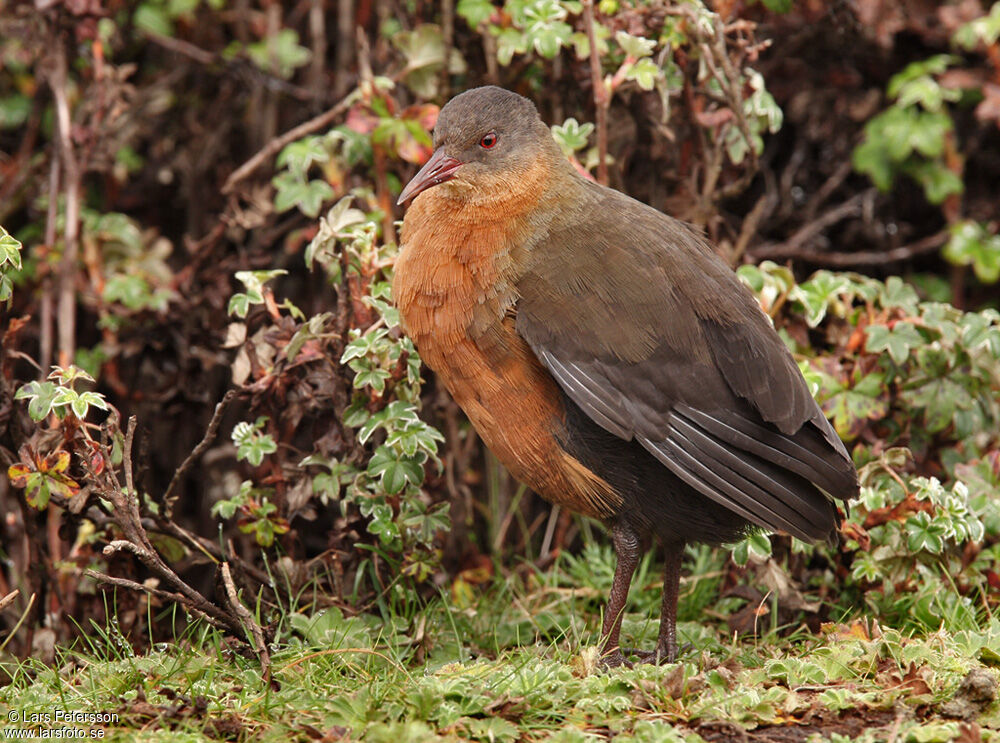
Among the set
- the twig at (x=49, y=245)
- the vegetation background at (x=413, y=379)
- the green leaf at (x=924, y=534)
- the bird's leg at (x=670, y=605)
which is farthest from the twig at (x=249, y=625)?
the green leaf at (x=924, y=534)

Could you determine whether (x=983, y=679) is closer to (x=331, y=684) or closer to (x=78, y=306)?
(x=331, y=684)

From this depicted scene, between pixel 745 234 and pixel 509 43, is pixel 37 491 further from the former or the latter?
pixel 745 234

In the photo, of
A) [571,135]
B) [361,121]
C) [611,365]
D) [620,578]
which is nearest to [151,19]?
[361,121]

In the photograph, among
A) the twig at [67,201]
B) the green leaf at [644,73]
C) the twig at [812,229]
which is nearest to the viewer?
the green leaf at [644,73]

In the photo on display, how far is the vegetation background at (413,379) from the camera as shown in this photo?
3455mm

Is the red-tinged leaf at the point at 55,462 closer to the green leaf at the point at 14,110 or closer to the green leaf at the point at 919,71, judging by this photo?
the green leaf at the point at 14,110

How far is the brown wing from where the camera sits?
142 inches

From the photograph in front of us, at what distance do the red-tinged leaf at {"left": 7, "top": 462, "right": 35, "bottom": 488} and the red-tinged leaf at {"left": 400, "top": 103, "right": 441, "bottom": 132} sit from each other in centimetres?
195

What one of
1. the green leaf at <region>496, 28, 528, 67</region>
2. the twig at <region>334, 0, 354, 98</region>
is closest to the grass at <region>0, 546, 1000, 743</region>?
the green leaf at <region>496, 28, 528, 67</region>

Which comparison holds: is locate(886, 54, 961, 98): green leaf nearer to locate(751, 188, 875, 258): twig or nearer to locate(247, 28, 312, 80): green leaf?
locate(751, 188, 875, 258): twig

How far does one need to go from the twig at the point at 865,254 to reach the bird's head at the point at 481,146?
1.61 m

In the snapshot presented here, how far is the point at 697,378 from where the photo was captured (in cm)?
369

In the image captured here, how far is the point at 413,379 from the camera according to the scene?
160 inches

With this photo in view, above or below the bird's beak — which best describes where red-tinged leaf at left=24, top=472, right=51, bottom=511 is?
below
